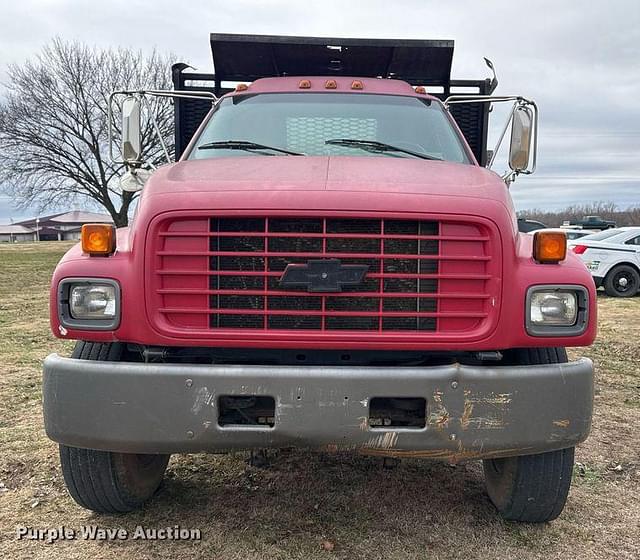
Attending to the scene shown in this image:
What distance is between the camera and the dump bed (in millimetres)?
5609

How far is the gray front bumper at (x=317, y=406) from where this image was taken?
2584 millimetres

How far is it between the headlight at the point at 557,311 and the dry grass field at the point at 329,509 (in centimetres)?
117

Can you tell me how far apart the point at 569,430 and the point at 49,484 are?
9.73ft

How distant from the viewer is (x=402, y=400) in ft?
8.84

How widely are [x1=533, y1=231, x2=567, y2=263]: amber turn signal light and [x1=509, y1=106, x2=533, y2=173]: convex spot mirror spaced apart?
1.72 meters

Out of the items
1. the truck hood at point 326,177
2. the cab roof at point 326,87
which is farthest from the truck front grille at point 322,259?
the cab roof at point 326,87

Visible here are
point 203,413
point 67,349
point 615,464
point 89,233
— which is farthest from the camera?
point 67,349

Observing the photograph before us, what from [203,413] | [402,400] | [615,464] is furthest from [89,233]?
[615,464]

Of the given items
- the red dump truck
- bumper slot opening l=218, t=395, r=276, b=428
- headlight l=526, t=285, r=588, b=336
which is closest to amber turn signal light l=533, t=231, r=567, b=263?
the red dump truck

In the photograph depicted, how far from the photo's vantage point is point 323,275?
270cm

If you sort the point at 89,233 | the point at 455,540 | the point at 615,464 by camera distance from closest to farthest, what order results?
the point at 89,233, the point at 455,540, the point at 615,464

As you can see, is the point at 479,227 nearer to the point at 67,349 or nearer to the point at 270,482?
the point at 270,482

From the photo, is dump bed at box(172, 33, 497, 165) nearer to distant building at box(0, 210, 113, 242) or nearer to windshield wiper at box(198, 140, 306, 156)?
windshield wiper at box(198, 140, 306, 156)

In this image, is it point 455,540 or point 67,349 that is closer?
point 455,540
